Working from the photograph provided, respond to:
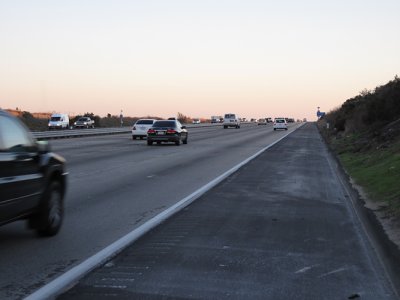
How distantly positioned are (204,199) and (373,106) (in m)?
23.9

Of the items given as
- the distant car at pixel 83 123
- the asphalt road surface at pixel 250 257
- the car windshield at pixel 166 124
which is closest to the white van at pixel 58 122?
the distant car at pixel 83 123

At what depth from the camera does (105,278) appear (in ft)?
20.4

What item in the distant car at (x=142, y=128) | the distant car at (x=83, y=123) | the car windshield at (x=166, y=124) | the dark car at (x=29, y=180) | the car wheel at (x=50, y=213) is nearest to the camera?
the dark car at (x=29, y=180)

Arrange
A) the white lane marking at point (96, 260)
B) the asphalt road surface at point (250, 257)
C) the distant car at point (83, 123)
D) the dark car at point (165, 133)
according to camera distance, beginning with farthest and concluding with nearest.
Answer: the distant car at point (83, 123)
the dark car at point (165, 133)
the asphalt road surface at point (250, 257)
the white lane marking at point (96, 260)

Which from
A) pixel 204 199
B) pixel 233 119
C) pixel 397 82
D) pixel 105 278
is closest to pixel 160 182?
pixel 204 199

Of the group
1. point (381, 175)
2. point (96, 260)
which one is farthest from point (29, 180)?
point (381, 175)

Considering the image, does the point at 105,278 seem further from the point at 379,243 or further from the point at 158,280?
the point at 379,243

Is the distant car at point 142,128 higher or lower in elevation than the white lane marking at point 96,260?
higher

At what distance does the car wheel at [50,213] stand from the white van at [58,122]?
2450 inches

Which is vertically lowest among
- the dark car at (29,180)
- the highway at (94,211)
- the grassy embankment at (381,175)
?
the highway at (94,211)

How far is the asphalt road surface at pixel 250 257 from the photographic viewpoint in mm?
5848

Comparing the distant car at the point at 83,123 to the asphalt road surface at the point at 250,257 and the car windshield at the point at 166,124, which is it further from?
the asphalt road surface at the point at 250,257

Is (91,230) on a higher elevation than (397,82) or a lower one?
lower

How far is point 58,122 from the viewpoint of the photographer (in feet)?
228
